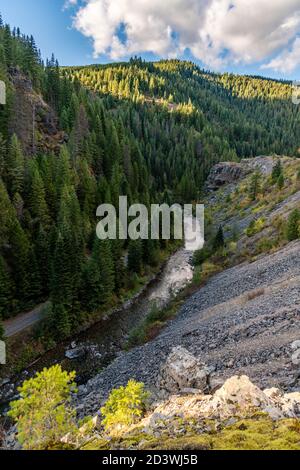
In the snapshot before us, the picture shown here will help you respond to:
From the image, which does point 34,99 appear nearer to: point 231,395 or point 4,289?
point 4,289

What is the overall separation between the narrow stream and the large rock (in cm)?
1441

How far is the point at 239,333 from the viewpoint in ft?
94.2

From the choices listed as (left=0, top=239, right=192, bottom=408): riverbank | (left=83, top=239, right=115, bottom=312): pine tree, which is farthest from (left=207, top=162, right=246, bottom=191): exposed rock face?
(left=83, top=239, right=115, bottom=312): pine tree

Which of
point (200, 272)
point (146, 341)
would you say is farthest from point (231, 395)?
point (200, 272)

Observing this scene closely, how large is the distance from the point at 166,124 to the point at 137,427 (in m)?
191

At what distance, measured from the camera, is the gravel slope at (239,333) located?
2284cm

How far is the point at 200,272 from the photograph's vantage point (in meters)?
54.5

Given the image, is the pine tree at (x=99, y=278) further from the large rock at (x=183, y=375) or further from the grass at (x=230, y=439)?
the grass at (x=230, y=439)

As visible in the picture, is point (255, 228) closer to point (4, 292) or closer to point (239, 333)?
point (239, 333)

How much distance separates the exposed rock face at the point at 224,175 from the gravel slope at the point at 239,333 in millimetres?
95210

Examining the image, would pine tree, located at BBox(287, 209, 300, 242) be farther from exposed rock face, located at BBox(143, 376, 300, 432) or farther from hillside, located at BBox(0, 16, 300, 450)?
exposed rock face, located at BBox(143, 376, 300, 432)

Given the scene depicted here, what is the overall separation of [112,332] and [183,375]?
24142mm

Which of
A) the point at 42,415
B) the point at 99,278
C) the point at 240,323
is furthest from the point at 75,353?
the point at 42,415
